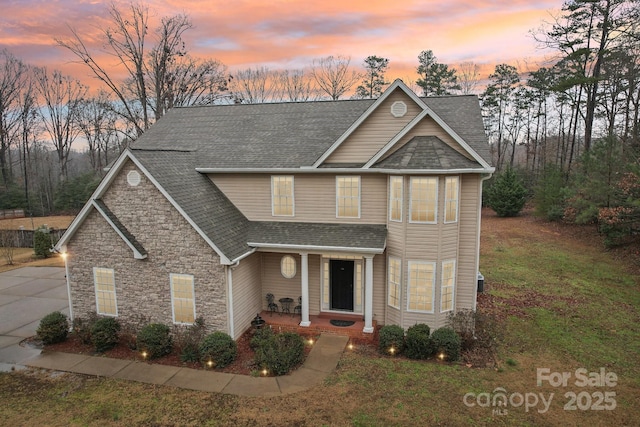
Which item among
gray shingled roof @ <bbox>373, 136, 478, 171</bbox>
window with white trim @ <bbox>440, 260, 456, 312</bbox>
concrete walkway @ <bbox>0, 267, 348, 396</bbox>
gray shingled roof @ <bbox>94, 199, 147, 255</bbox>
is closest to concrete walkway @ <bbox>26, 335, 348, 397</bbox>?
concrete walkway @ <bbox>0, 267, 348, 396</bbox>

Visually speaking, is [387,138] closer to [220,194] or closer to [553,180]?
[220,194]

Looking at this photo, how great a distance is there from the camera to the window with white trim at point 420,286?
1323cm

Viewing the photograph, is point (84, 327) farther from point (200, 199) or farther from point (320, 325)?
point (320, 325)

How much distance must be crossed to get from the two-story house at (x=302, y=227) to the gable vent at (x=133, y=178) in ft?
0.13

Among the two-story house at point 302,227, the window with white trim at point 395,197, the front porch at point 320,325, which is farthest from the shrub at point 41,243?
the window with white trim at point 395,197

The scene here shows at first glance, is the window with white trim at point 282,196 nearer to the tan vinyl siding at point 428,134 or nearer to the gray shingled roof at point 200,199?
the gray shingled roof at point 200,199

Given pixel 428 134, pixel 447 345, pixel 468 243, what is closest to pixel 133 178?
pixel 428 134

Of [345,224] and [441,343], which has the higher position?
[345,224]

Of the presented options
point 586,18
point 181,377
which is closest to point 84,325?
point 181,377

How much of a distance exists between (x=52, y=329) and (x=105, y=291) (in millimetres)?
2049

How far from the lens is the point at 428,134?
13.5 meters

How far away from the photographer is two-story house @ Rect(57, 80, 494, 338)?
42.0ft

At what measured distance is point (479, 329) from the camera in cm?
1407

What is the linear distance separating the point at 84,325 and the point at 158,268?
139 inches
